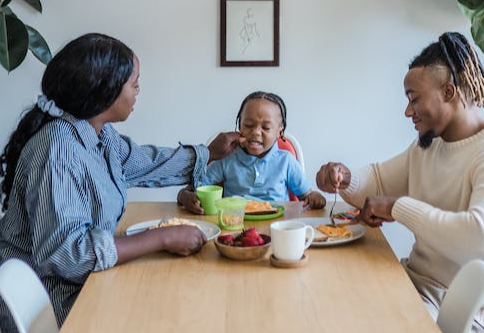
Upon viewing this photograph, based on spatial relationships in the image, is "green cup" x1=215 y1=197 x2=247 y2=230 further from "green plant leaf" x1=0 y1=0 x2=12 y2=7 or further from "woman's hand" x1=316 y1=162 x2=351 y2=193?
"green plant leaf" x1=0 y1=0 x2=12 y2=7

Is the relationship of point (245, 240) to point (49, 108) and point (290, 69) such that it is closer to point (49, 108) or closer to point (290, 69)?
point (49, 108)

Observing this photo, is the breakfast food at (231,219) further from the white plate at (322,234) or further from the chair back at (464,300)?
the chair back at (464,300)

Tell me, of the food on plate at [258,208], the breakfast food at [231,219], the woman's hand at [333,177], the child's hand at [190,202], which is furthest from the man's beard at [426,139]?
the child's hand at [190,202]

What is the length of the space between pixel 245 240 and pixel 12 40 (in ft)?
6.27

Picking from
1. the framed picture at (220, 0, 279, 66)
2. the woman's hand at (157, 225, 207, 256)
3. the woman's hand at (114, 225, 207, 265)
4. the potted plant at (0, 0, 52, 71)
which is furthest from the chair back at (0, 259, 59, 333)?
the framed picture at (220, 0, 279, 66)

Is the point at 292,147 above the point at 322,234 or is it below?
above

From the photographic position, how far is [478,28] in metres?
2.77

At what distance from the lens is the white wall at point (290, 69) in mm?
3146

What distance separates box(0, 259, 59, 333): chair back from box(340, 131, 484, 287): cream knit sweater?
920 millimetres

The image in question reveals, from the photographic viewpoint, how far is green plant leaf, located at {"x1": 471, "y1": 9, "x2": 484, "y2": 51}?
9.07 ft

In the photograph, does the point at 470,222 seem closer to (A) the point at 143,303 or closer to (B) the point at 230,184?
(A) the point at 143,303

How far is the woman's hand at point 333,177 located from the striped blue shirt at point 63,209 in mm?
687

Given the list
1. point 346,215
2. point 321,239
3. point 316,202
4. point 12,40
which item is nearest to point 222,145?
point 316,202

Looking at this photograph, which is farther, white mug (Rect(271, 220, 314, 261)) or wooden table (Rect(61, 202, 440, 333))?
white mug (Rect(271, 220, 314, 261))
